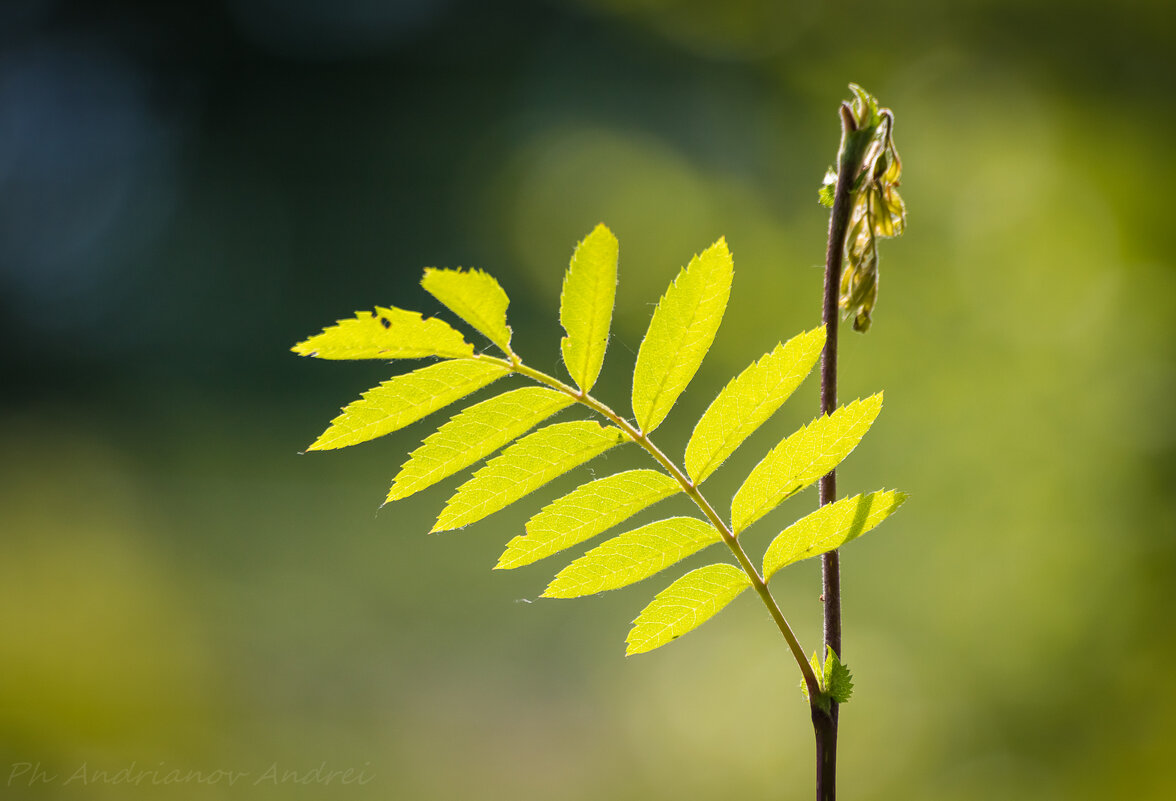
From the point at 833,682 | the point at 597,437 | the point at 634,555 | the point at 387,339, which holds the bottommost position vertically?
the point at 833,682

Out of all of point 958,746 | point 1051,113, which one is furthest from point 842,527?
point 1051,113

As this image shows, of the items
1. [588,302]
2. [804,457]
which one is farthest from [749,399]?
[588,302]

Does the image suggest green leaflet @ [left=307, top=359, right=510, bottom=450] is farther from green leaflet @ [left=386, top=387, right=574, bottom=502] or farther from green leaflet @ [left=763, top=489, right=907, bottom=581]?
green leaflet @ [left=763, top=489, right=907, bottom=581]

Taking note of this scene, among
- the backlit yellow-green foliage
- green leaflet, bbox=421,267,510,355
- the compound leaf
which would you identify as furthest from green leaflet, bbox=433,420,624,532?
the compound leaf

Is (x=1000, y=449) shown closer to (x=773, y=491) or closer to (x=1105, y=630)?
(x=1105, y=630)

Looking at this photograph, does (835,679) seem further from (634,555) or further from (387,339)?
(387,339)

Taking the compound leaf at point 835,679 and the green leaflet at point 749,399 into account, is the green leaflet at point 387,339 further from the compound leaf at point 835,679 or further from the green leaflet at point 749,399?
the compound leaf at point 835,679
